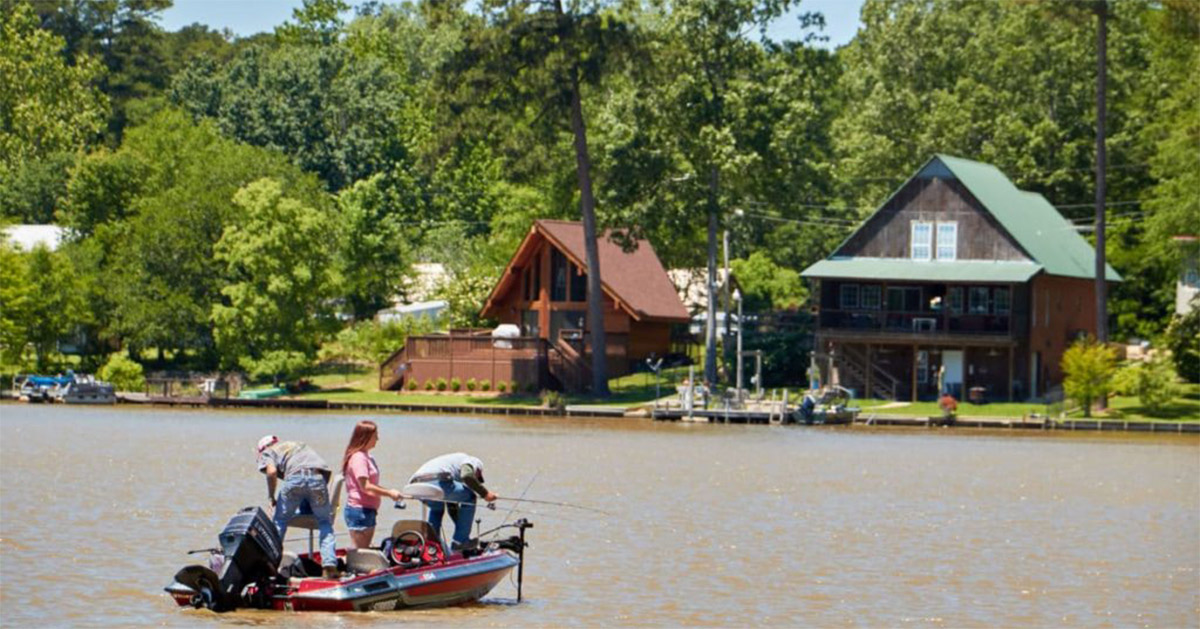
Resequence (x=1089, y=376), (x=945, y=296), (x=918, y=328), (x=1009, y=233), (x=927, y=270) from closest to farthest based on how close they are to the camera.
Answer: (x=1089, y=376) < (x=918, y=328) < (x=945, y=296) < (x=1009, y=233) < (x=927, y=270)

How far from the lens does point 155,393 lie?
8088cm

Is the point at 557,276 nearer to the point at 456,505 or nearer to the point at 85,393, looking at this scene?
the point at 85,393

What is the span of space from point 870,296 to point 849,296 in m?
0.86

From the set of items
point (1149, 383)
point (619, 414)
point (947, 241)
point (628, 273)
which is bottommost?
point (619, 414)

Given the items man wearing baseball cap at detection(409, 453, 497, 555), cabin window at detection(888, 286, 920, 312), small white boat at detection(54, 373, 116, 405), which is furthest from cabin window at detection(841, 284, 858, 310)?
man wearing baseball cap at detection(409, 453, 497, 555)

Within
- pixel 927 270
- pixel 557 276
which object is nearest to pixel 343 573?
pixel 927 270

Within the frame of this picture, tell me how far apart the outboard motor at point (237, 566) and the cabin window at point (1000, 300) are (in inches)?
2274

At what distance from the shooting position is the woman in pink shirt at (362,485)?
26484 mm

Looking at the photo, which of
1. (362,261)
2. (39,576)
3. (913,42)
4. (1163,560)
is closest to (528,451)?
(1163,560)

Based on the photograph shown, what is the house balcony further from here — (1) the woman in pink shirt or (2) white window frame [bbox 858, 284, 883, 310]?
(1) the woman in pink shirt

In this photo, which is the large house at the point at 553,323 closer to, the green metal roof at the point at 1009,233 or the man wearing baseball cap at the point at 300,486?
the green metal roof at the point at 1009,233

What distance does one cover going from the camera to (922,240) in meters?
82.9

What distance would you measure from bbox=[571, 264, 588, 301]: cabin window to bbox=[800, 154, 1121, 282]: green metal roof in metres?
10.3

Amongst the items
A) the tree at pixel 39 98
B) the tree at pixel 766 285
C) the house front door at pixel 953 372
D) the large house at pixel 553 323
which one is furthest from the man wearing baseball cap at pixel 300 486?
the tree at pixel 39 98
